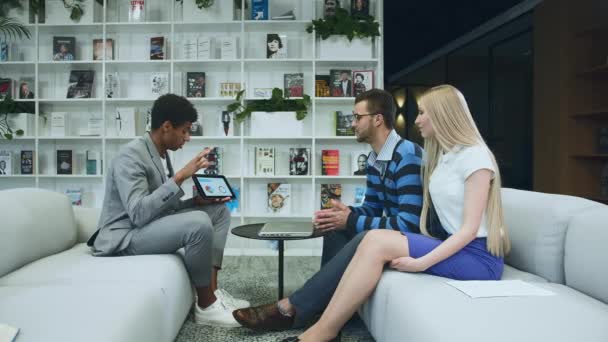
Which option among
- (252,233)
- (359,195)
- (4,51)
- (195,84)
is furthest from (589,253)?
(4,51)

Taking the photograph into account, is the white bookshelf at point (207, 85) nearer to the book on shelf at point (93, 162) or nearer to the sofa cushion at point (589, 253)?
the book on shelf at point (93, 162)

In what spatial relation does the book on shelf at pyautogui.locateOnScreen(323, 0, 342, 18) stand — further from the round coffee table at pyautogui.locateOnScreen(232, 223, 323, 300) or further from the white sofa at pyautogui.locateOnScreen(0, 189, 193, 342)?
the white sofa at pyautogui.locateOnScreen(0, 189, 193, 342)

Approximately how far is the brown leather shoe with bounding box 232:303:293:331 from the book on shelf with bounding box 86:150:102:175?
10.3 ft

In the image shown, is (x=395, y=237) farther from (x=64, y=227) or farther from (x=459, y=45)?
(x=459, y=45)

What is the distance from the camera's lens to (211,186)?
A: 2838 millimetres

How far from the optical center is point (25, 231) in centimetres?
222

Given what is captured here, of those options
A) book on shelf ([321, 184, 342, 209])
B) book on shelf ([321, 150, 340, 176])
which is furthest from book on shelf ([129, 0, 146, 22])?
book on shelf ([321, 184, 342, 209])

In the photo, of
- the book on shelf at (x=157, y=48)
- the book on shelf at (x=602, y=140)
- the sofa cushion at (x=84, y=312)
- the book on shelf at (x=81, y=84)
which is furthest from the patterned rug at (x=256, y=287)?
the book on shelf at (x=602, y=140)

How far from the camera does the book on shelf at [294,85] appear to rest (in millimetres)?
4723

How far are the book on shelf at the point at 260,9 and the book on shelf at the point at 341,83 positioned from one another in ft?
2.78

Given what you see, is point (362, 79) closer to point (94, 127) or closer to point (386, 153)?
point (386, 153)

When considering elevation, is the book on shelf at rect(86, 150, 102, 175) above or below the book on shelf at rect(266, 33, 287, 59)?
below

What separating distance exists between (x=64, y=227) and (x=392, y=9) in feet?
18.9

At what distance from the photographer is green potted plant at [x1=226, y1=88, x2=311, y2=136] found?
4.59 metres
